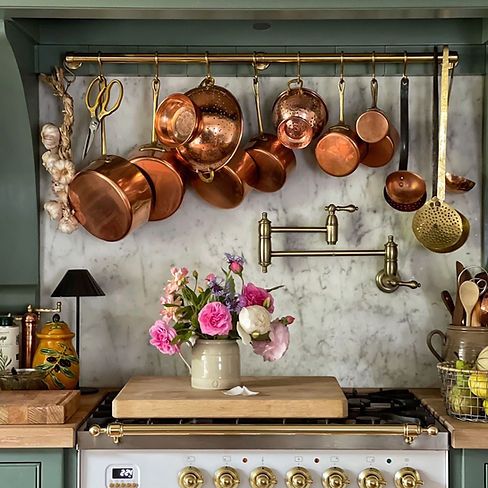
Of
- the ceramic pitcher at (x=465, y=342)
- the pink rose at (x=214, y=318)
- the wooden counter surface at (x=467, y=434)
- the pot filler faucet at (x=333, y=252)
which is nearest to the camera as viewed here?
the wooden counter surface at (x=467, y=434)

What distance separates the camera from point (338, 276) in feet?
9.34

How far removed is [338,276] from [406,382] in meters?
0.38

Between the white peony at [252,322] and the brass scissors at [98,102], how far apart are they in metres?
0.77

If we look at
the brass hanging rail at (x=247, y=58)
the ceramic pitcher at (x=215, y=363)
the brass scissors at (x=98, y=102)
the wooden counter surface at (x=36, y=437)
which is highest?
the brass hanging rail at (x=247, y=58)

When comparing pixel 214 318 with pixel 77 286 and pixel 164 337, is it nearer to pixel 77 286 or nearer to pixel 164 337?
pixel 164 337

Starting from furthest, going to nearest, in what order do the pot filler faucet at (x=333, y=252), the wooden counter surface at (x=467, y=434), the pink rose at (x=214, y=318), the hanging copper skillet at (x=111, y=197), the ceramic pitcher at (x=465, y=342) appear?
the pot filler faucet at (x=333, y=252)
the hanging copper skillet at (x=111, y=197)
the ceramic pitcher at (x=465, y=342)
the pink rose at (x=214, y=318)
the wooden counter surface at (x=467, y=434)

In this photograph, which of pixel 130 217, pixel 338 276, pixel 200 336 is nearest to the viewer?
pixel 200 336

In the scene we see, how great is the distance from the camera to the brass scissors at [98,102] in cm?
275

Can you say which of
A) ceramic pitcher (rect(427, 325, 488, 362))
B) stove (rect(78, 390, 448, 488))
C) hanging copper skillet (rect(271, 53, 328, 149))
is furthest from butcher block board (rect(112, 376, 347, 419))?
hanging copper skillet (rect(271, 53, 328, 149))

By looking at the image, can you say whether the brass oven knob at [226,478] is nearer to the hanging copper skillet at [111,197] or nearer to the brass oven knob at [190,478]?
the brass oven knob at [190,478]

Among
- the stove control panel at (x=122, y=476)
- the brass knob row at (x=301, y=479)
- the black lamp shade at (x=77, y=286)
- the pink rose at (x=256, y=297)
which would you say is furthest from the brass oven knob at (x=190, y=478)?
the black lamp shade at (x=77, y=286)

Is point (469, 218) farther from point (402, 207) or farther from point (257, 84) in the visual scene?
point (257, 84)

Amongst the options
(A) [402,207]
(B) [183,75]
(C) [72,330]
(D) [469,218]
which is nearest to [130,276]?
(C) [72,330]

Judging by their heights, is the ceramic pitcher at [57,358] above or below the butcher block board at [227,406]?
above
